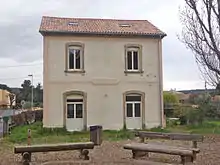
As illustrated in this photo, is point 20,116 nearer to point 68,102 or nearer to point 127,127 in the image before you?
point 68,102

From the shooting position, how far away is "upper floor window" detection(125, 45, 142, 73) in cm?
2620

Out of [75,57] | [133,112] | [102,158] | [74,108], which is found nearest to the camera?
[102,158]

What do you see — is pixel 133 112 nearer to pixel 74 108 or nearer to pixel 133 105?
pixel 133 105

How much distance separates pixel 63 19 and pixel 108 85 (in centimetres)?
620

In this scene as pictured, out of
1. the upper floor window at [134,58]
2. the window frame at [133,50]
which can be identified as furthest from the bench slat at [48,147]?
the upper floor window at [134,58]

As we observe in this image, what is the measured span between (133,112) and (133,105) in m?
0.47

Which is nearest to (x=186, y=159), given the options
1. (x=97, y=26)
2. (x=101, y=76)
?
(x=101, y=76)

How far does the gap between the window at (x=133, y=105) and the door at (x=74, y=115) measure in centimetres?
313

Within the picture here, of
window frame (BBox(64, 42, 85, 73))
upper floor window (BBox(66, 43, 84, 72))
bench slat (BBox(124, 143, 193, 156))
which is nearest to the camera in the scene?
bench slat (BBox(124, 143, 193, 156))

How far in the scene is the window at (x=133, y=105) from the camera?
26141 millimetres

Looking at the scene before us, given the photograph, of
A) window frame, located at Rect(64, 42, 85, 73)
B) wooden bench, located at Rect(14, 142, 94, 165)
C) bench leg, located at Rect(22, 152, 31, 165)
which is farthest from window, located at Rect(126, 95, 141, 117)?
bench leg, located at Rect(22, 152, 31, 165)

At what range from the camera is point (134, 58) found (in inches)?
1040

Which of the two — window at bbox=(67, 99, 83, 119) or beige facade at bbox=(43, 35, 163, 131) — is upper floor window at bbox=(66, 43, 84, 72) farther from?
window at bbox=(67, 99, 83, 119)

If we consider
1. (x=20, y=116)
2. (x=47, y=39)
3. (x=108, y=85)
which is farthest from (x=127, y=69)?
(x=20, y=116)
